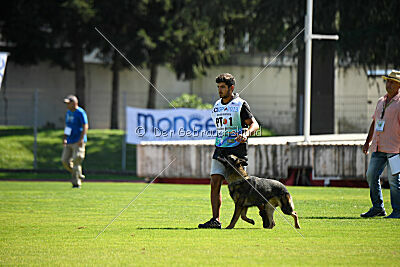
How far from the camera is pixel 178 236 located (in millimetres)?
8438

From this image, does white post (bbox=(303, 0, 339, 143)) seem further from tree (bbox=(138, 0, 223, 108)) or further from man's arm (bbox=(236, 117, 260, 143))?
tree (bbox=(138, 0, 223, 108))

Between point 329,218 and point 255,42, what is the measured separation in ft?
60.6

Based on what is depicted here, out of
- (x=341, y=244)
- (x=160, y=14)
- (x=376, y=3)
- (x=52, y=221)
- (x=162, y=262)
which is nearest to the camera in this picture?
(x=162, y=262)

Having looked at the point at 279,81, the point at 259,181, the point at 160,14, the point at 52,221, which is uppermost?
the point at 160,14

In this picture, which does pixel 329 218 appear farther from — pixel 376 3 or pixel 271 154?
pixel 376 3

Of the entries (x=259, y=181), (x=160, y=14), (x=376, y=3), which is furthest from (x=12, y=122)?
(x=259, y=181)

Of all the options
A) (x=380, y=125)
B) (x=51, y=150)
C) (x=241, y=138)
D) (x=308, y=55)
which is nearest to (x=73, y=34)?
(x=51, y=150)

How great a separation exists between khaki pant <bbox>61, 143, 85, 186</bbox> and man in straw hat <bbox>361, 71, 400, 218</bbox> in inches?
304

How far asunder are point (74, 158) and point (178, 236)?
8364mm

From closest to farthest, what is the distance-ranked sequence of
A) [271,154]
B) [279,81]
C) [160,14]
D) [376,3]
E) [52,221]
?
[52,221], [271,154], [376,3], [160,14], [279,81]

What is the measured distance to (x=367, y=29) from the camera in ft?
82.5

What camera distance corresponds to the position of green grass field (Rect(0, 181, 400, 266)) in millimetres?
7023

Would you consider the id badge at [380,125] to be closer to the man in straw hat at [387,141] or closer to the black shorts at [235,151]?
the man in straw hat at [387,141]

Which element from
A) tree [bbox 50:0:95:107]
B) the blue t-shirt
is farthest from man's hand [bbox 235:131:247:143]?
tree [bbox 50:0:95:107]
